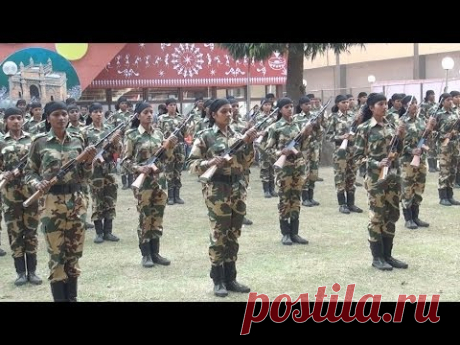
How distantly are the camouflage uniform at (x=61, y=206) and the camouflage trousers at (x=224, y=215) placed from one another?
1295 millimetres

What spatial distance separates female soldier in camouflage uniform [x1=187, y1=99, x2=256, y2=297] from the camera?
6203mm

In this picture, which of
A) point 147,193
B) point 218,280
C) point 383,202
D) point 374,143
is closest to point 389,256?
point 383,202

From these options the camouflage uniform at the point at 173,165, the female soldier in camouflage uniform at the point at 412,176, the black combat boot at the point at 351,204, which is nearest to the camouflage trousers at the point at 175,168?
the camouflage uniform at the point at 173,165

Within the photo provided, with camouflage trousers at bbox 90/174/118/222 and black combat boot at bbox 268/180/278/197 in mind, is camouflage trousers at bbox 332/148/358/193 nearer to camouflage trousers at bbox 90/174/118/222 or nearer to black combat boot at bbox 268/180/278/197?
black combat boot at bbox 268/180/278/197

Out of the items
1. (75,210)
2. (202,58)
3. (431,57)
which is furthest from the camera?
(431,57)

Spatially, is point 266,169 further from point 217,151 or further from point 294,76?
point 217,151

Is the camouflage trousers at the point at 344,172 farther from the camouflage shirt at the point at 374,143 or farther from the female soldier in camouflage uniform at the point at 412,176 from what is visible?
the camouflage shirt at the point at 374,143

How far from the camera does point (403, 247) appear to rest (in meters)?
8.23

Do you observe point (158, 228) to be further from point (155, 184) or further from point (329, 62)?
point (329, 62)

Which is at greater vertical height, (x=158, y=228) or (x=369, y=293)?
(x=158, y=228)

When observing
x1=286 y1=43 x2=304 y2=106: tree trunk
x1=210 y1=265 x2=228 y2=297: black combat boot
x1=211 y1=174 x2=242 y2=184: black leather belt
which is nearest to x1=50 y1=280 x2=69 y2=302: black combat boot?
x1=210 y1=265 x2=228 y2=297: black combat boot

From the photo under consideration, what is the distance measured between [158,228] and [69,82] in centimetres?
1240
